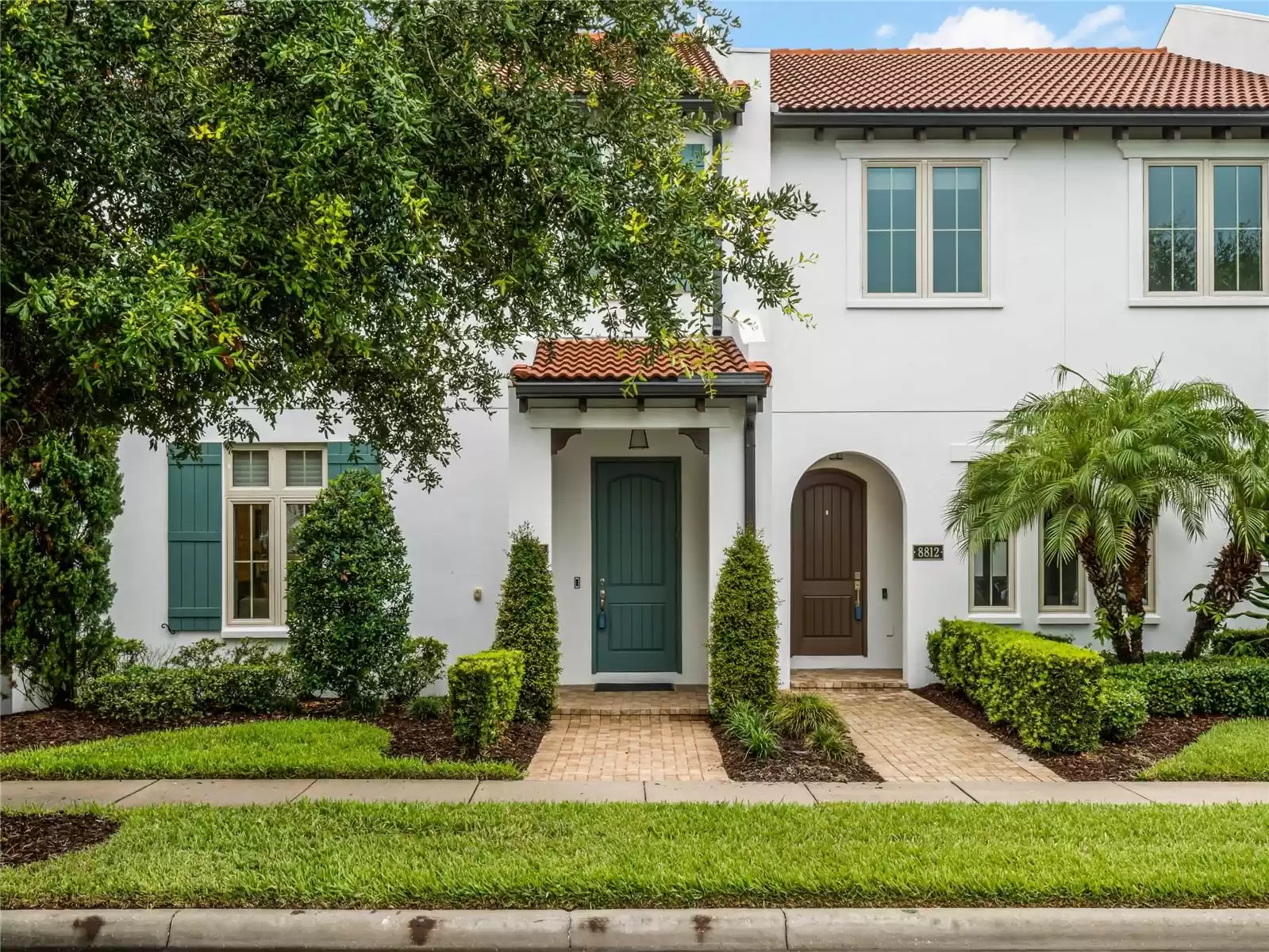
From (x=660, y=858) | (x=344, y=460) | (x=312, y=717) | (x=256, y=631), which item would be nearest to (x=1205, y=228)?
(x=660, y=858)

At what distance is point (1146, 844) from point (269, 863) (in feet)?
17.2

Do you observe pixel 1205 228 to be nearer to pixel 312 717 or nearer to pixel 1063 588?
pixel 1063 588

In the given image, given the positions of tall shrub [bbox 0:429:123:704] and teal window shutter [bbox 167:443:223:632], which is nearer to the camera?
tall shrub [bbox 0:429:123:704]

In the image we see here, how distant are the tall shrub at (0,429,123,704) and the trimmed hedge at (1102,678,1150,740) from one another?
9.84m

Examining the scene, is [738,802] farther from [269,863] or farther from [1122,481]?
[1122,481]

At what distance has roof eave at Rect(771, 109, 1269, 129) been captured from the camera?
11344 millimetres

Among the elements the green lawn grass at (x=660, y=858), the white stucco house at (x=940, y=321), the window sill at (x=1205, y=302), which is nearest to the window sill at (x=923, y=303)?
the white stucco house at (x=940, y=321)

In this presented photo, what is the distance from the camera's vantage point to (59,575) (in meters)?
9.92

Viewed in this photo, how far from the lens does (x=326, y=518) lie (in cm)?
982

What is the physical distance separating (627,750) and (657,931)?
3.84 m

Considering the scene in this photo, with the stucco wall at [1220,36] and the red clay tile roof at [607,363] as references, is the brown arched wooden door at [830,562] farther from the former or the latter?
the stucco wall at [1220,36]

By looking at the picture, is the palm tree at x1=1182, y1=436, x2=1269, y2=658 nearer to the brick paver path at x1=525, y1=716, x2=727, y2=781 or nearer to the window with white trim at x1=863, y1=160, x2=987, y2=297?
the window with white trim at x1=863, y1=160, x2=987, y2=297

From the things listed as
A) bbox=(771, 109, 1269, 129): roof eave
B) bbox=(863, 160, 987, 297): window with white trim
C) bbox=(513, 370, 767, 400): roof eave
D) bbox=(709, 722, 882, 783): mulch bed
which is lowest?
bbox=(709, 722, 882, 783): mulch bed

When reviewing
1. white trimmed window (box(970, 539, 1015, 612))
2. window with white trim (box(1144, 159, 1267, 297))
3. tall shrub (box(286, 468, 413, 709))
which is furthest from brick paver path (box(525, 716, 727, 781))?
window with white trim (box(1144, 159, 1267, 297))
